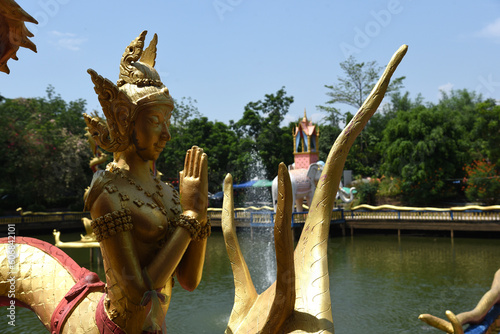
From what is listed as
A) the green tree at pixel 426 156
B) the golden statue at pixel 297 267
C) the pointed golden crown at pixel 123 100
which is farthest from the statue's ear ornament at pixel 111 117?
the green tree at pixel 426 156

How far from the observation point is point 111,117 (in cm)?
203

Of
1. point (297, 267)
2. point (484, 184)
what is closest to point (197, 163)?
point (297, 267)

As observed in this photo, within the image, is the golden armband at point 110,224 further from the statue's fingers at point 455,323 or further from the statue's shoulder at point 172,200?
the statue's fingers at point 455,323

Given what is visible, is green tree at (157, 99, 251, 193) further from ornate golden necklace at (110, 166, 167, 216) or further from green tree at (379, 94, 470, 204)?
ornate golden necklace at (110, 166, 167, 216)

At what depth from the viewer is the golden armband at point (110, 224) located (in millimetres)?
1835

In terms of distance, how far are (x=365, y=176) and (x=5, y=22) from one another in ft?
91.3

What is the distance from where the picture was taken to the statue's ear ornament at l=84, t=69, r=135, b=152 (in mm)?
1996

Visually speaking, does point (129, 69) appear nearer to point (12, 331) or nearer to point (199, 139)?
point (12, 331)

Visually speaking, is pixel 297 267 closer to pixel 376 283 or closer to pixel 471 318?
pixel 471 318

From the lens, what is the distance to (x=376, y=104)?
9.86 feet

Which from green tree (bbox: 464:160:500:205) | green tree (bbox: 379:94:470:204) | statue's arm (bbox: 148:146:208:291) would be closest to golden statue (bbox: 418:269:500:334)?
statue's arm (bbox: 148:146:208:291)

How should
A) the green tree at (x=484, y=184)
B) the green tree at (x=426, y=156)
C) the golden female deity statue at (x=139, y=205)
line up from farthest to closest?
the green tree at (x=426, y=156) < the green tree at (x=484, y=184) < the golden female deity statue at (x=139, y=205)

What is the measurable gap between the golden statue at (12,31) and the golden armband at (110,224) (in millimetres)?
779

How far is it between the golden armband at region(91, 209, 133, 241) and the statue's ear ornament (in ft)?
1.10
